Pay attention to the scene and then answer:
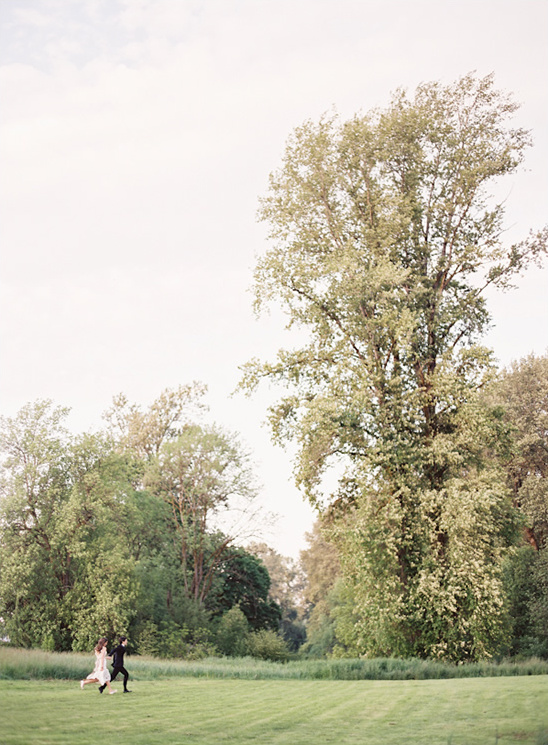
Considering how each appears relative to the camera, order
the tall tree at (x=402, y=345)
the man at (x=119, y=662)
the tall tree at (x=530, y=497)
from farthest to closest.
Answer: the tall tree at (x=530, y=497) < the tall tree at (x=402, y=345) < the man at (x=119, y=662)

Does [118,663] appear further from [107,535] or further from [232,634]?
[232,634]

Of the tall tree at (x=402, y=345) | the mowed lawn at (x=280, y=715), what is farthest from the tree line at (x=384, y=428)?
the mowed lawn at (x=280, y=715)

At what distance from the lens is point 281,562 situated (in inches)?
2950

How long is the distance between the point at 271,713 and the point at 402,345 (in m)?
10.9

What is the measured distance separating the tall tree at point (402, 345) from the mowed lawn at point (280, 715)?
5.57m

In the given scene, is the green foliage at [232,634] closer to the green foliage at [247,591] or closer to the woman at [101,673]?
the green foliage at [247,591]

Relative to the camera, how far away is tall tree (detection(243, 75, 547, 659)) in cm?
1853

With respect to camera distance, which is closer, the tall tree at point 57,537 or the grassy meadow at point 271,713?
the grassy meadow at point 271,713

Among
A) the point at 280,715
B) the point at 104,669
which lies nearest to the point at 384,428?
the point at 104,669

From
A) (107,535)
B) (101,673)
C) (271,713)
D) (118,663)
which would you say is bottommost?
(271,713)

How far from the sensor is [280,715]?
9.18m

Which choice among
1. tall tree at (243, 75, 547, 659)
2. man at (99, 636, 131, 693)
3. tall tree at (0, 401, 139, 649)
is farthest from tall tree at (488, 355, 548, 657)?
man at (99, 636, 131, 693)

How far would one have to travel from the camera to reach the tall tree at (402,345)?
18.5 m

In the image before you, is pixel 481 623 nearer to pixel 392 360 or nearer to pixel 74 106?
pixel 392 360
